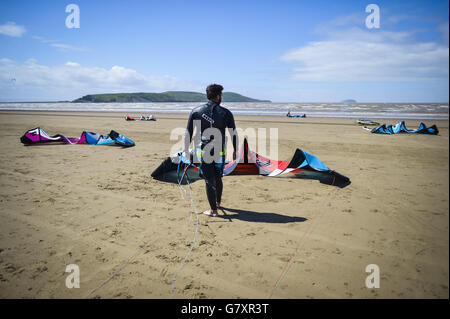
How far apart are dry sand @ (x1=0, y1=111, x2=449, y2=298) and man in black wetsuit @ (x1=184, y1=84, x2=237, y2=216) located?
71 cm

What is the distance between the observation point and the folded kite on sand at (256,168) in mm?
5645

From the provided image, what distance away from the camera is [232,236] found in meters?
3.39

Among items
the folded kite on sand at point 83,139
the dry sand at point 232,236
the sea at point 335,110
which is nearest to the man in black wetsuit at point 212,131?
the dry sand at point 232,236

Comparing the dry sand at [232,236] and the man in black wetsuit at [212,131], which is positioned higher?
the man in black wetsuit at [212,131]

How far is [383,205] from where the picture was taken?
4.19 meters

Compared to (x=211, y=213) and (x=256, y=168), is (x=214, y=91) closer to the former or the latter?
(x=211, y=213)

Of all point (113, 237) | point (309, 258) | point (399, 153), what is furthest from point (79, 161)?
point (399, 153)

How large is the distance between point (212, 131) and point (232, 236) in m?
1.63

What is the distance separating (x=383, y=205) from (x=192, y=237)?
3.35 m

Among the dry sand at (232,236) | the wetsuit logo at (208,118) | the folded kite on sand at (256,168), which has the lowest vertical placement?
the dry sand at (232,236)

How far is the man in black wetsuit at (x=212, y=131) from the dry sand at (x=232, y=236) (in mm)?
712

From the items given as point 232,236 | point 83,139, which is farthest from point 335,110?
point 232,236

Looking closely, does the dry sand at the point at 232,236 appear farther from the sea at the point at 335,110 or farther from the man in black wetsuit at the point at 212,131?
the sea at the point at 335,110
